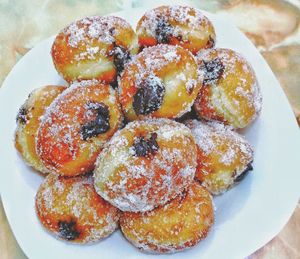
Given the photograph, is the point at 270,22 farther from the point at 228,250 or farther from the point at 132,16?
the point at 228,250

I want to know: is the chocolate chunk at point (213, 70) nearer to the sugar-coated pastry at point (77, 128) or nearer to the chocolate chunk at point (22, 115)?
the sugar-coated pastry at point (77, 128)

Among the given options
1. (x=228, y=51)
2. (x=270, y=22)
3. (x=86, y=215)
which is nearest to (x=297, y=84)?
(x=270, y=22)

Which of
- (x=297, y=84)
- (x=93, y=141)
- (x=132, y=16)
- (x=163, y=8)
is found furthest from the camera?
(x=297, y=84)

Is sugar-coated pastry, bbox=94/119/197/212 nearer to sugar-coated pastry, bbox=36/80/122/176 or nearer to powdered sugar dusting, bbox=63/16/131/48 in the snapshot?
sugar-coated pastry, bbox=36/80/122/176

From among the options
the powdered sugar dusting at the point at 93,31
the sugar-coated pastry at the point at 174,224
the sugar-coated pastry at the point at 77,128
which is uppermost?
the powdered sugar dusting at the point at 93,31

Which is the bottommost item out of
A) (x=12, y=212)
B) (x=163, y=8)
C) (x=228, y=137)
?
(x=12, y=212)

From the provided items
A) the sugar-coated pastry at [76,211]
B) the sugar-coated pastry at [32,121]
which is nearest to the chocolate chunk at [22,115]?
the sugar-coated pastry at [32,121]
